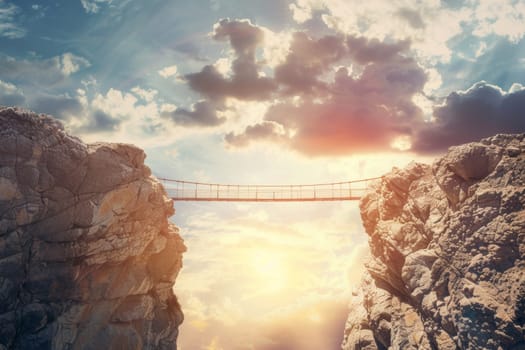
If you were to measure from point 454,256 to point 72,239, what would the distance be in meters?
31.3

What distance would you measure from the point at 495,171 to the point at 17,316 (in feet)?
127

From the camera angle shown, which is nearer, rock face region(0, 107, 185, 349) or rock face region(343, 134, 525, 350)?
rock face region(343, 134, 525, 350)

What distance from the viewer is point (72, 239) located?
31.0m

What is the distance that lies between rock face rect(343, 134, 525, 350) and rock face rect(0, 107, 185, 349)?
2300cm

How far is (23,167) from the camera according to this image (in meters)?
29.6

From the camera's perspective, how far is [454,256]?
26.2 meters

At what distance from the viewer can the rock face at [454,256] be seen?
74.4 ft

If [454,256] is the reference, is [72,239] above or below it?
above

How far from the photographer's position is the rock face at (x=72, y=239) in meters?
28.9

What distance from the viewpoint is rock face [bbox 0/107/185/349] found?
28938mm

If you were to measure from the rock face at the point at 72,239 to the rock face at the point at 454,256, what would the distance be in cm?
2300

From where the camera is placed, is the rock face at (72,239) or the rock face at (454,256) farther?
the rock face at (72,239)

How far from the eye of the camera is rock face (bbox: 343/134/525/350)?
74.4ft

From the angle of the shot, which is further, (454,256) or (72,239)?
(72,239)
